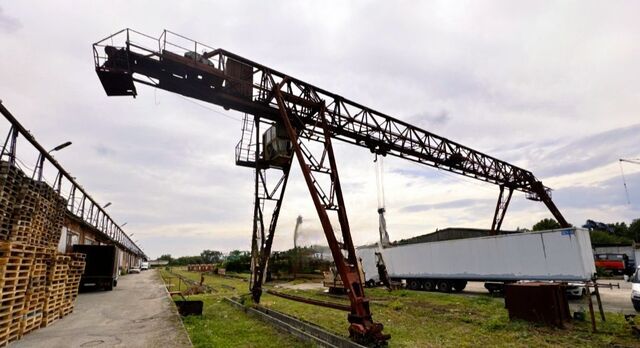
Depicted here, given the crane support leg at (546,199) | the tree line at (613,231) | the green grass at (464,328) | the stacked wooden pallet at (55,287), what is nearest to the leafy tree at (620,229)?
the tree line at (613,231)

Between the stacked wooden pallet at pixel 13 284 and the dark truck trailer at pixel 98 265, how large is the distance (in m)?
13.7

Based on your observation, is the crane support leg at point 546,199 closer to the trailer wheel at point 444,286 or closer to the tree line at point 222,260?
the trailer wheel at point 444,286

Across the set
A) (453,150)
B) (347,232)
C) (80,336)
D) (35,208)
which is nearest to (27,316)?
(80,336)

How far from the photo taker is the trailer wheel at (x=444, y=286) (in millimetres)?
20031

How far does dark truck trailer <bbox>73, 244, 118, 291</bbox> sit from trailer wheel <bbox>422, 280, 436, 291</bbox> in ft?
65.1

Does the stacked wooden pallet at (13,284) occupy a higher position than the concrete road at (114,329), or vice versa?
the stacked wooden pallet at (13,284)

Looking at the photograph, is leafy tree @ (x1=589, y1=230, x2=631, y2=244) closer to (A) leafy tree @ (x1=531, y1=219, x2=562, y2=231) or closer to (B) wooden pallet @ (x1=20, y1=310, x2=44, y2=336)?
(A) leafy tree @ (x1=531, y1=219, x2=562, y2=231)

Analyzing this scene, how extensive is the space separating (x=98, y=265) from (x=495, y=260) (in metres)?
23.5

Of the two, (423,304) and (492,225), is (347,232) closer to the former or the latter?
(423,304)

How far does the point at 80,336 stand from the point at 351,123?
11924mm

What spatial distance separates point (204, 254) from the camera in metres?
132

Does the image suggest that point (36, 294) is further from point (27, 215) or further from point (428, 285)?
point (428, 285)

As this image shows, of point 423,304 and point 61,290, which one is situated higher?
point 61,290

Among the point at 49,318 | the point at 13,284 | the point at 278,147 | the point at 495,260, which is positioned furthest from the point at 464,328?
the point at 49,318
